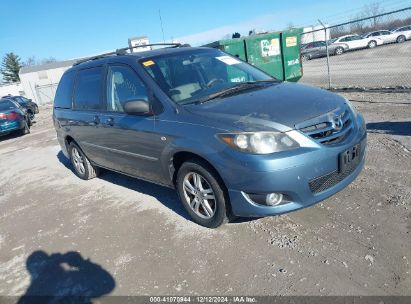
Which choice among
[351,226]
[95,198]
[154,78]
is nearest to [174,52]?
[154,78]

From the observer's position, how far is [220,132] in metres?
3.41

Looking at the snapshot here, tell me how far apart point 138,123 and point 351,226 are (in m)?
2.51

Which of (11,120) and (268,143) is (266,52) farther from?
(11,120)

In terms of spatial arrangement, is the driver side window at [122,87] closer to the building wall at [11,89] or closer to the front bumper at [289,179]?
the front bumper at [289,179]

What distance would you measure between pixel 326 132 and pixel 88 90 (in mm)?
3539

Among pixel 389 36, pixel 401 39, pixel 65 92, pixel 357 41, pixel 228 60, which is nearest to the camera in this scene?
pixel 228 60

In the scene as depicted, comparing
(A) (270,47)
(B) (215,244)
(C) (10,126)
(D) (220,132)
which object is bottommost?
(B) (215,244)

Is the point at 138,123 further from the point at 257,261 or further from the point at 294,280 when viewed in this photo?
the point at 294,280

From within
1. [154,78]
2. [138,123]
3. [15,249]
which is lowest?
[15,249]

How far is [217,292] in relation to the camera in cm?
299

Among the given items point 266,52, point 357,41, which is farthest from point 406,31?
point 266,52

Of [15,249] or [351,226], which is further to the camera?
[15,249]

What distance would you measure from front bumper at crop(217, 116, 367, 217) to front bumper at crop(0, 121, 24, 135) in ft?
44.1

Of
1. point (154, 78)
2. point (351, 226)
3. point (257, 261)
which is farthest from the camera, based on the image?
point (154, 78)
